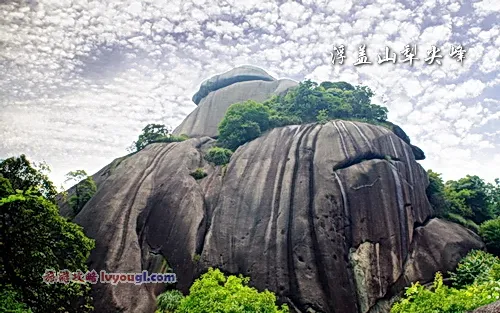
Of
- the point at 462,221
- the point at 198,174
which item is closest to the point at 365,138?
the point at 462,221

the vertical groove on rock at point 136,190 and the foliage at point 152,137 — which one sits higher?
the foliage at point 152,137

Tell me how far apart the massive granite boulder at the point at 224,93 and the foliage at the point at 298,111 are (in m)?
6.84

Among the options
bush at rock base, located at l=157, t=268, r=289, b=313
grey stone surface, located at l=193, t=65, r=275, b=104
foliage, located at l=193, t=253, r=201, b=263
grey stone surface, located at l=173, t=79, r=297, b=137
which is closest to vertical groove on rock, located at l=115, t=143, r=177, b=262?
foliage, located at l=193, t=253, r=201, b=263

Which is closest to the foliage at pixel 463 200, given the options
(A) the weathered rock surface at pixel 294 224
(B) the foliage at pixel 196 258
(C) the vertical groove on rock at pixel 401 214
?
(A) the weathered rock surface at pixel 294 224

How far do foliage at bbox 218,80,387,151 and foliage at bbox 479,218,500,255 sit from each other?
9.07 metres

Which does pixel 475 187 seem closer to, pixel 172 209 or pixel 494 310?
pixel 172 209

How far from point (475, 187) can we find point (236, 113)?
49.2ft

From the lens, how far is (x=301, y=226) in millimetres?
14773

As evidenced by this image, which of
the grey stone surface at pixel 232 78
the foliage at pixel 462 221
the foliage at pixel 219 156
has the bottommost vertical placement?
the foliage at pixel 462 221

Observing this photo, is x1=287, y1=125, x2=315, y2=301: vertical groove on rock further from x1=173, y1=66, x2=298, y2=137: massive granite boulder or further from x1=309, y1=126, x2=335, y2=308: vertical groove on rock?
x1=173, y1=66, x2=298, y2=137: massive granite boulder

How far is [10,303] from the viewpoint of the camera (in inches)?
334

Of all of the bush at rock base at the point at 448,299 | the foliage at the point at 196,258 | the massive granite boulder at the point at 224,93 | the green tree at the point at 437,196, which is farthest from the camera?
the massive granite boulder at the point at 224,93

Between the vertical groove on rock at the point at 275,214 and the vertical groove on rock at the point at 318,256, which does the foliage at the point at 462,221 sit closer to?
the vertical groove on rock at the point at 318,256

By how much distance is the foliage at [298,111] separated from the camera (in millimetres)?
22203
